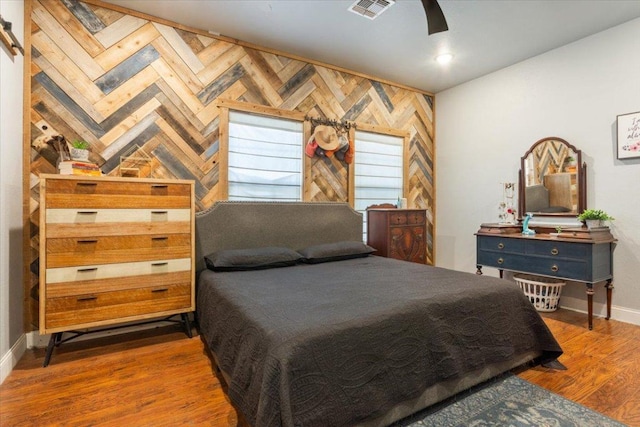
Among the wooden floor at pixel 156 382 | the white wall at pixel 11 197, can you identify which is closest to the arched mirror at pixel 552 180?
the wooden floor at pixel 156 382

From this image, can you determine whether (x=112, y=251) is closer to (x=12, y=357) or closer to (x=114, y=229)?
(x=114, y=229)

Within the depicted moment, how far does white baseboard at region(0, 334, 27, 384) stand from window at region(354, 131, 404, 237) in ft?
Answer: 10.6

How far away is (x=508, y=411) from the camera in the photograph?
1.59 m

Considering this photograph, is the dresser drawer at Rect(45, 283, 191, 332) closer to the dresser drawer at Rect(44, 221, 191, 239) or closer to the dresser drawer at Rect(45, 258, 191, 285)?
the dresser drawer at Rect(45, 258, 191, 285)

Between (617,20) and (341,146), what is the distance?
2.74 m

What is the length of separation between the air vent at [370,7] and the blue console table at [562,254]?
95.9 inches

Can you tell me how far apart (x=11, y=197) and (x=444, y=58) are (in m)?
4.07

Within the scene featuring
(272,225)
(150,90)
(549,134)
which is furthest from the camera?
(549,134)

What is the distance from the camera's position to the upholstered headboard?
2859 millimetres

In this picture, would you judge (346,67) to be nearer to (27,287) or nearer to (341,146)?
(341,146)

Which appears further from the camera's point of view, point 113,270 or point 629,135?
point 629,135

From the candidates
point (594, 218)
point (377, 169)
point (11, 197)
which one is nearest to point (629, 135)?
point (594, 218)

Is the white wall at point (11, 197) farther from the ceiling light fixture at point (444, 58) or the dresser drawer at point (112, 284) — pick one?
the ceiling light fixture at point (444, 58)

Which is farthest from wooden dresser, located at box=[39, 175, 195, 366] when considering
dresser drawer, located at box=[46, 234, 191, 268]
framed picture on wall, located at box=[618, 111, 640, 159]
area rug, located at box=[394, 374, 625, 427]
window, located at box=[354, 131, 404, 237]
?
framed picture on wall, located at box=[618, 111, 640, 159]
